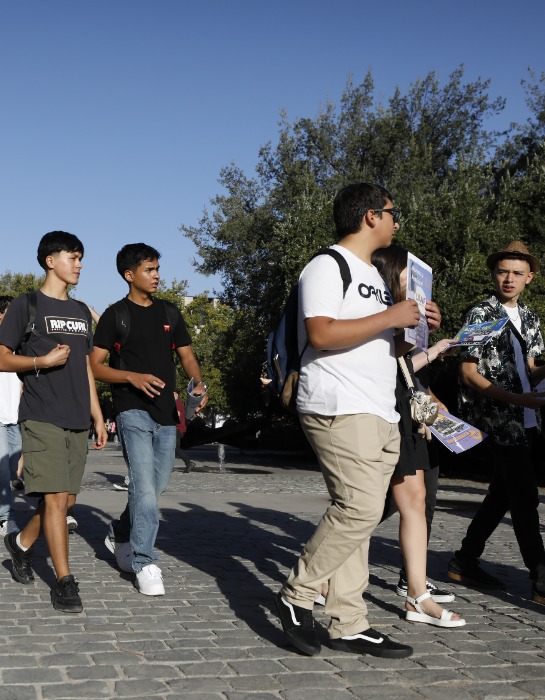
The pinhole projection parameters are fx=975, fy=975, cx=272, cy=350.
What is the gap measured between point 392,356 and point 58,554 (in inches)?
85.6

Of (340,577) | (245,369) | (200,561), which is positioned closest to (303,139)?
(245,369)

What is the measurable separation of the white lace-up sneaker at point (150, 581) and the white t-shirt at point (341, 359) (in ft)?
6.14

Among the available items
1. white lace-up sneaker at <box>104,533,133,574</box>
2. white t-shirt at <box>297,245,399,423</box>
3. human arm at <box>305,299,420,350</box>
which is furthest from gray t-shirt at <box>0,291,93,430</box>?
human arm at <box>305,299,420,350</box>

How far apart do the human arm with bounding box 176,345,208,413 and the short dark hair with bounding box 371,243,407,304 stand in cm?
152

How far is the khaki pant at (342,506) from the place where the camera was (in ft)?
13.8

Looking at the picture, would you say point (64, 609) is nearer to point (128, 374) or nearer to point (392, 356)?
point (128, 374)

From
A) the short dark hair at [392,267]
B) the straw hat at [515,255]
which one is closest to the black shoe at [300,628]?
the short dark hair at [392,267]

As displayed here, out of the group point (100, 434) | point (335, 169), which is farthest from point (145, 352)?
point (335, 169)

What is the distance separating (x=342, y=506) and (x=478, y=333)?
1.49 meters

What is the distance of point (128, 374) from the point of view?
19.2ft

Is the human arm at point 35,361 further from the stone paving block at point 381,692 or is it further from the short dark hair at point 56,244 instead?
the stone paving block at point 381,692

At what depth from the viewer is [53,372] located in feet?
18.1

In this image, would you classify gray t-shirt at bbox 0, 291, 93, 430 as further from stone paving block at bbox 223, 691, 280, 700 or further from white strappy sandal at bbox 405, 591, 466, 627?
stone paving block at bbox 223, 691, 280, 700

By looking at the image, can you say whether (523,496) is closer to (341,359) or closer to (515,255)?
(515,255)
